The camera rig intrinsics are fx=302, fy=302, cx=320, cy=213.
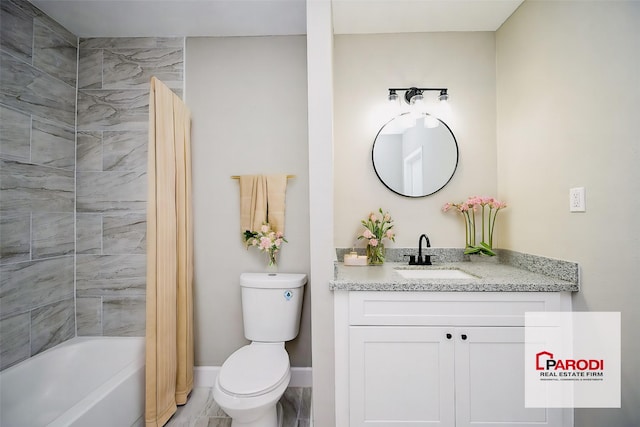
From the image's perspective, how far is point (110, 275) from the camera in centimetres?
215

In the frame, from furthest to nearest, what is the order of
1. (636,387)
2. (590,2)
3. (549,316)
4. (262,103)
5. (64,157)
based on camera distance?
1. (262,103)
2. (64,157)
3. (549,316)
4. (590,2)
5. (636,387)

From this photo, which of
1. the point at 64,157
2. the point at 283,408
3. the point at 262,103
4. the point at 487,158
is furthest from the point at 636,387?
the point at 64,157

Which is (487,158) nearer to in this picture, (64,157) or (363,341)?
(363,341)

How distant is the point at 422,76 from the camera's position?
213 cm

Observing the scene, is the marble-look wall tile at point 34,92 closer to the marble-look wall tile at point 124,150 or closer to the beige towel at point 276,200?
the marble-look wall tile at point 124,150

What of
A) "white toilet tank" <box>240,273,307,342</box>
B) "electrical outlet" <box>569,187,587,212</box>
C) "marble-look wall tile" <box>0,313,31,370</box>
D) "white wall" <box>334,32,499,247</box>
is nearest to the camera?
"electrical outlet" <box>569,187,587,212</box>

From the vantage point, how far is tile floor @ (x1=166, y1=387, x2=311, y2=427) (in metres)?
1.79

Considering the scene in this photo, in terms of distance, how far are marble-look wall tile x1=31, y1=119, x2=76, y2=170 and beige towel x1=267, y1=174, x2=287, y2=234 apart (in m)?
1.38

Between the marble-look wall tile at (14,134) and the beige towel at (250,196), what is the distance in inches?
48.6

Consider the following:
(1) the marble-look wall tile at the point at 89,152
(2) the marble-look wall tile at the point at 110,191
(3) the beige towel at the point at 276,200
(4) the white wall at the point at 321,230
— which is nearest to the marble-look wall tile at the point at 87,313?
(2) the marble-look wall tile at the point at 110,191

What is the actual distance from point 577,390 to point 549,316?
34cm

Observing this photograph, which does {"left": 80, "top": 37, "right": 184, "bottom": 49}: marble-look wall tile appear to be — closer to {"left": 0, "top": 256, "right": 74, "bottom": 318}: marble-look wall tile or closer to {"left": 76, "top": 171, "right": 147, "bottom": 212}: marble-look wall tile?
{"left": 76, "top": 171, "right": 147, "bottom": 212}: marble-look wall tile

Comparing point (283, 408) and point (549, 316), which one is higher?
point (549, 316)

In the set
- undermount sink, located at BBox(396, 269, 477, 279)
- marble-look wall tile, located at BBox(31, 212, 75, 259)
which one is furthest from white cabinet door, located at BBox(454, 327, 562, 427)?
marble-look wall tile, located at BBox(31, 212, 75, 259)
